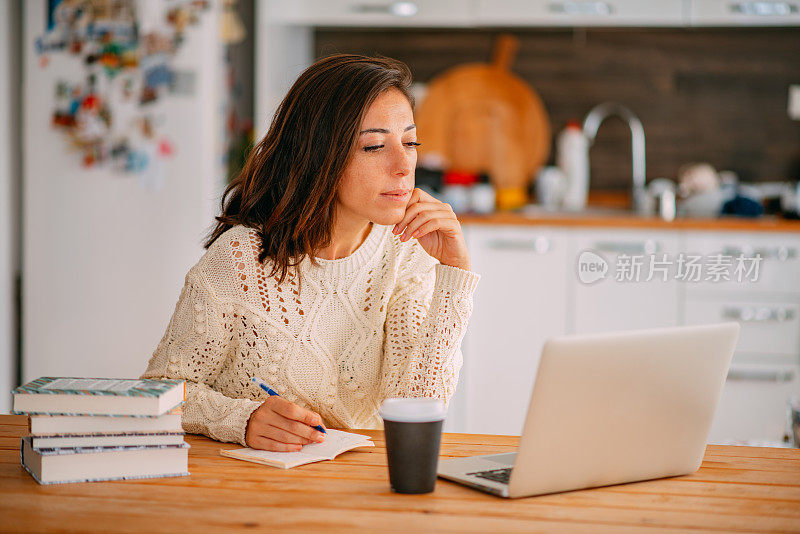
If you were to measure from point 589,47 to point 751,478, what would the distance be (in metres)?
2.95

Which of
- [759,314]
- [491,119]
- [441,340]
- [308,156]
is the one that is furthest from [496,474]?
[491,119]

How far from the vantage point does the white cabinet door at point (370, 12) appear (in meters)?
3.62

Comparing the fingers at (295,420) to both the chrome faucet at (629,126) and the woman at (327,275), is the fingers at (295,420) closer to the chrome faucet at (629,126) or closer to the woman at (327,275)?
the woman at (327,275)

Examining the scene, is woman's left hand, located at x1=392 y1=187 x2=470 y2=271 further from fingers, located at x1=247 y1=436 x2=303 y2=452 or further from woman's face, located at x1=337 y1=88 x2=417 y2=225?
fingers, located at x1=247 y1=436 x2=303 y2=452

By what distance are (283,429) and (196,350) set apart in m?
0.26

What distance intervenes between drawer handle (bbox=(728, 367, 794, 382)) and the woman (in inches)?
80.1

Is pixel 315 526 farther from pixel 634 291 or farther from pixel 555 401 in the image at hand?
pixel 634 291

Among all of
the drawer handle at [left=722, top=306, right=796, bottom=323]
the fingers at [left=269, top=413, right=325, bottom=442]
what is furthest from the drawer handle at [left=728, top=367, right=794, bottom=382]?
the fingers at [left=269, top=413, right=325, bottom=442]

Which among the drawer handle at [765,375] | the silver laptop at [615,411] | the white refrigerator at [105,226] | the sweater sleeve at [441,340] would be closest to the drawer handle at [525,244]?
the drawer handle at [765,375]

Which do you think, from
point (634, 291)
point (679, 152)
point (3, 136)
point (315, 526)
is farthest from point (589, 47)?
point (315, 526)

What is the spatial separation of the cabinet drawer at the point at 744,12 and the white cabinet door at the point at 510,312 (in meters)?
1.06

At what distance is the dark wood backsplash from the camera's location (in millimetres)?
3781

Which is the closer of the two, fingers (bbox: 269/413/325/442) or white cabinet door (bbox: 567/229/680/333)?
fingers (bbox: 269/413/325/442)

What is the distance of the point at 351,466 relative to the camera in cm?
120
